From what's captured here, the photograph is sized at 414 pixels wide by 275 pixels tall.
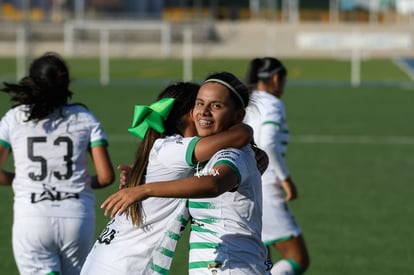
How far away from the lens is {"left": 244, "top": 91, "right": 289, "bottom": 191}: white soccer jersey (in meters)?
7.20

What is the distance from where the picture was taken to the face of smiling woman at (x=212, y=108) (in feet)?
14.7

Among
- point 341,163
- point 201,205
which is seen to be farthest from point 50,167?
point 341,163

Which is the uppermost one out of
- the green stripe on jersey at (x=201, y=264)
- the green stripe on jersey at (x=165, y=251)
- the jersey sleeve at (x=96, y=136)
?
the jersey sleeve at (x=96, y=136)

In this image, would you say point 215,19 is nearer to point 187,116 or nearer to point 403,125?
point 403,125

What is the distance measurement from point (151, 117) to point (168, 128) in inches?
5.5

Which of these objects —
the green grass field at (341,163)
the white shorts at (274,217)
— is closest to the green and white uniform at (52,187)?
the white shorts at (274,217)

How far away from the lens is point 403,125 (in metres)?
22.0

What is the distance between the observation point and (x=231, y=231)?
455 centimetres

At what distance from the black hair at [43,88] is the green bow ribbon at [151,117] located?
144 cm

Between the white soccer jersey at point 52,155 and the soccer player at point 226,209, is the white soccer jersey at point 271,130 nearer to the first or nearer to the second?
the white soccer jersey at point 52,155

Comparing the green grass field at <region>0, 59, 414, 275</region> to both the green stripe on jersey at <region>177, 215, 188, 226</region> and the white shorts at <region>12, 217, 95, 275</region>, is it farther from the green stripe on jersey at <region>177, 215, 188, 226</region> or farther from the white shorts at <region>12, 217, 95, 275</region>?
the green stripe on jersey at <region>177, 215, 188, 226</region>

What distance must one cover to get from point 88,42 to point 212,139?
51.7 meters

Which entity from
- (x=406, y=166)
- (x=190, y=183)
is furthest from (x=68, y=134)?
(x=406, y=166)

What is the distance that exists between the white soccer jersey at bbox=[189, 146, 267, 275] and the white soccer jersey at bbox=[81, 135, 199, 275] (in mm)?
100
